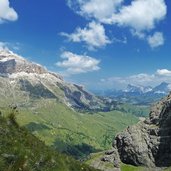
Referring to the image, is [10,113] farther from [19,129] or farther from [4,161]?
[4,161]

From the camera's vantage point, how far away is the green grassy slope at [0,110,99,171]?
20523 millimetres

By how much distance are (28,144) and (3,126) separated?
2.29 meters

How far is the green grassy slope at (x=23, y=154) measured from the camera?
20523 millimetres

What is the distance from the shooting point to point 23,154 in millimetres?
22312

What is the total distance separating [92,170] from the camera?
96.5 feet

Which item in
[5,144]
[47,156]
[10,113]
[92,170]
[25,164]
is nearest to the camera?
[25,164]

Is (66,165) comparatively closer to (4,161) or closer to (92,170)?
(92,170)

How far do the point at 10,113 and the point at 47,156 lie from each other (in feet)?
14.1

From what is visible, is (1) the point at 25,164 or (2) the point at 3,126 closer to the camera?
(1) the point at 25,164

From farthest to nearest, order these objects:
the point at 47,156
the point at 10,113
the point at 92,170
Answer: the point at 92,170 → the point at 10,113 → the point at 47,156

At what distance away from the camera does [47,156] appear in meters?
24.5

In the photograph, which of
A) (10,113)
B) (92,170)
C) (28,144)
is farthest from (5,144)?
(92,170)

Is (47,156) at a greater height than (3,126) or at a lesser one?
lesser

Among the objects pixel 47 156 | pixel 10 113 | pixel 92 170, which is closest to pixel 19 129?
pixel 10 113
